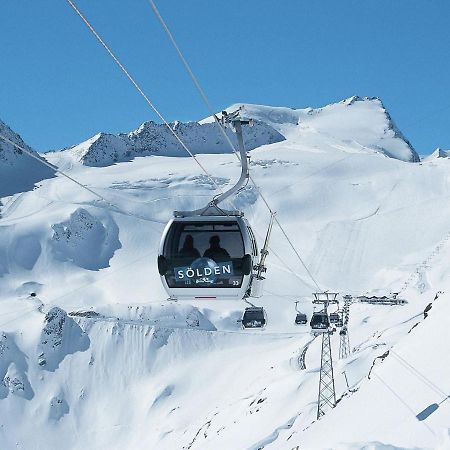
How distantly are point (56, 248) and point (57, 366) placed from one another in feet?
119

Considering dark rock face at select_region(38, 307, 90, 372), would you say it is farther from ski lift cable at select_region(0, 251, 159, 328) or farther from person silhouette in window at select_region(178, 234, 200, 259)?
person silhouette in window at select_region(178, 234, 200, 259)

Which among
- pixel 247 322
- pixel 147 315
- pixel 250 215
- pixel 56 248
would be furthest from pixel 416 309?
pixel 56 248

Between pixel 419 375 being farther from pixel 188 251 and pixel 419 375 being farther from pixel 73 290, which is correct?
pixel 73 290

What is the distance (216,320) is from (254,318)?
8215cm

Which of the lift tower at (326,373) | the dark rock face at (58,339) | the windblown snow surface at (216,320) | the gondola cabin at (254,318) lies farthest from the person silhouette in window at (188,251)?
the dark rock face at (58,339)

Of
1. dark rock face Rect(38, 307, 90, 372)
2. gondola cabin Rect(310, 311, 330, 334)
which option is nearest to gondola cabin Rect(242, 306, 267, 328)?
gondola cabin Rect(310, 311, 330, 334)

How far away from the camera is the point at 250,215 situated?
479ft

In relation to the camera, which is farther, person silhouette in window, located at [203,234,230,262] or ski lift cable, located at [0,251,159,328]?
ski lift cable, located at [0,251,159,328]

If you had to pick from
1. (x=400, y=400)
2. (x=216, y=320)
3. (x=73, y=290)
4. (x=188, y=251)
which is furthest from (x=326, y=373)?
(x=73, y=290)

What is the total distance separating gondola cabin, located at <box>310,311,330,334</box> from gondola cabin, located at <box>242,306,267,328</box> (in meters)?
7.18

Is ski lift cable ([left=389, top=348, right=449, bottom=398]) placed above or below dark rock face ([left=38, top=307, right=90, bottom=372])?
above

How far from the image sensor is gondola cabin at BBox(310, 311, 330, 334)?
1357 inches

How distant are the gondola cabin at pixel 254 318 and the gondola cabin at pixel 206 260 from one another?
27.4ft

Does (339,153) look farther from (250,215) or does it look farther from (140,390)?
(140,390)
